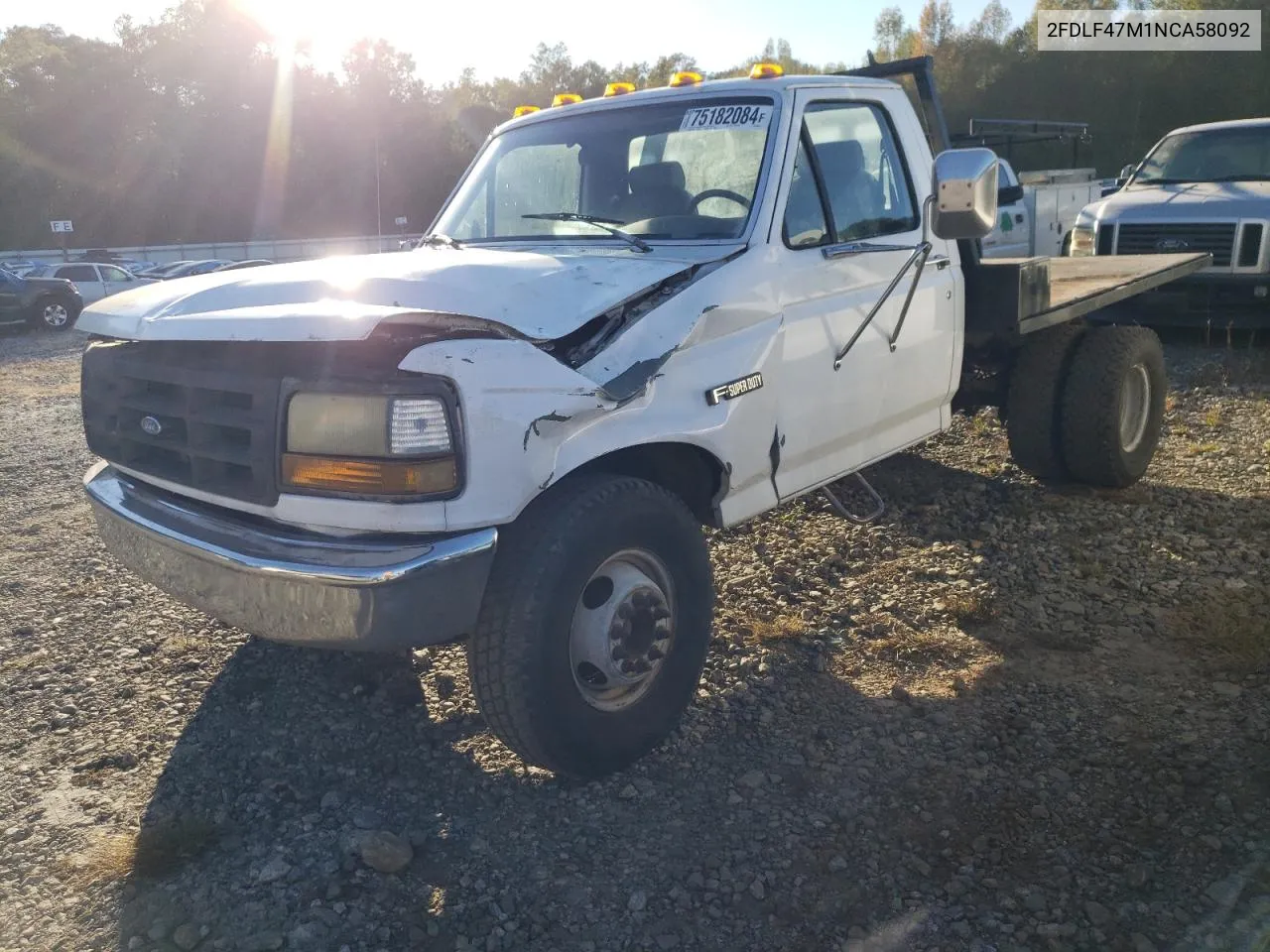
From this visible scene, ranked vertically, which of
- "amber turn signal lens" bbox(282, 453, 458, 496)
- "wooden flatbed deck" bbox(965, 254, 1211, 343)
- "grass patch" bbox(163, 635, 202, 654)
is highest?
"wooden flatbed deck" bbox(965, 254, 1211, 343)

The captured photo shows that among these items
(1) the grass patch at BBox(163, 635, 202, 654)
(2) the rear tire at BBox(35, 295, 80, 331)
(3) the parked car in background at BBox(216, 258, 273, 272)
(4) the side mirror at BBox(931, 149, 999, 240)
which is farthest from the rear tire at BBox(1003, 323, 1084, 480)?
(2) the rear tire at BBox(35, 295, 80, 331)

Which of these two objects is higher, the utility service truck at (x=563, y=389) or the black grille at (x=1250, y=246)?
the black grille at (x=1250, y=246)

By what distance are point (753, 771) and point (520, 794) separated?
0.69m

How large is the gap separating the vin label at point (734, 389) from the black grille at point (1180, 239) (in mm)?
7364

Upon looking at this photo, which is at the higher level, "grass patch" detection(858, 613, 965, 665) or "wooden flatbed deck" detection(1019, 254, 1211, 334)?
"wooden flatbed deck" detection(1019, 254, 1211, 334)

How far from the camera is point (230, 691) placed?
372 centimetres

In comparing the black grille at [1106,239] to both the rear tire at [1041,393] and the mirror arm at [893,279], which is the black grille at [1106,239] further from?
the mirror arm at [893,279]

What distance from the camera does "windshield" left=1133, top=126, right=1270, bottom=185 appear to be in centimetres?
972

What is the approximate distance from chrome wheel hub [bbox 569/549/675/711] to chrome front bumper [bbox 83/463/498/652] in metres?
0.40

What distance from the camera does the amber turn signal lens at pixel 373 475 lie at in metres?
2.56

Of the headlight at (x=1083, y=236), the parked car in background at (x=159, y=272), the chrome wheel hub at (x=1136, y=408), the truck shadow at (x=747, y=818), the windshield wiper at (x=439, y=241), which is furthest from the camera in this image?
the parked car in background at (x=159, y=272)

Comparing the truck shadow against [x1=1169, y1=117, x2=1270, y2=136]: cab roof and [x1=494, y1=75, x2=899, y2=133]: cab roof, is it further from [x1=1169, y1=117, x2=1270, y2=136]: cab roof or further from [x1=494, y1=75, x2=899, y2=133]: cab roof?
[x1=1169, y1=117, x2=1270, y2=136]: cab roof

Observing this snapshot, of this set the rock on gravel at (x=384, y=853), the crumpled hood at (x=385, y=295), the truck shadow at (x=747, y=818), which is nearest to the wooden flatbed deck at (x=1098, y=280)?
the truck shadow at (x=747, y=818)

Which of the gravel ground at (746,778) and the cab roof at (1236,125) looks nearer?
the gravel ground at (746,778)
